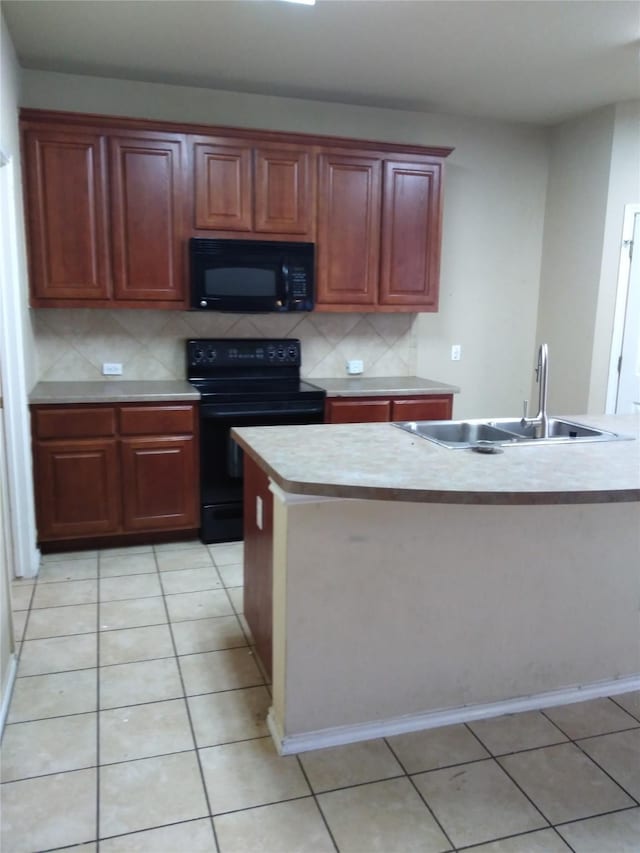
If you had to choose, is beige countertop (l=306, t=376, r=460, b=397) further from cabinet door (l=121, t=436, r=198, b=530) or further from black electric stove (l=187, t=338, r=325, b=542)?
cabinet door (l=121, t=436, r=198, b=530)

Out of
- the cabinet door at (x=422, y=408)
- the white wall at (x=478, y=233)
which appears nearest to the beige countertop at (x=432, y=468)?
the cabinet door at (x=422, y=408)

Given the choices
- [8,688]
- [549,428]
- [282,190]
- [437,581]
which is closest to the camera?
[437,581]

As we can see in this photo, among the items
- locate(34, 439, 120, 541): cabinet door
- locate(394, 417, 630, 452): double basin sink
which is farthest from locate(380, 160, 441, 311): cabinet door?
locate(34, 439, 120, 541): cabinet door

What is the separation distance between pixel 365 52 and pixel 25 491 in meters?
2.75

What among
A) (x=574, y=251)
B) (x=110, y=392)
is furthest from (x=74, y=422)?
(x=574, y=251)

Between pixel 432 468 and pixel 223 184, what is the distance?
2448 millimetres

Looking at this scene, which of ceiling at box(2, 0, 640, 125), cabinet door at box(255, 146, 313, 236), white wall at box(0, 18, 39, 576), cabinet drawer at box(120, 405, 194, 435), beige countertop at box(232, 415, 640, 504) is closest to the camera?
beige countertop at box(232, 415, 640, 504)

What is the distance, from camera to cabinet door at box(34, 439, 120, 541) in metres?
3.36

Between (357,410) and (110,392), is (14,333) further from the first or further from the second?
(357,410)

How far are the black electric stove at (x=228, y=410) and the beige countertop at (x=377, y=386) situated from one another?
13 centimetres

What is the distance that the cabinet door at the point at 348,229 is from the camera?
12.5 feet

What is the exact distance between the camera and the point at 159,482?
3.55m

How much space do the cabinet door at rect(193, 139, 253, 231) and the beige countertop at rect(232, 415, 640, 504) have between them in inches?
69.1

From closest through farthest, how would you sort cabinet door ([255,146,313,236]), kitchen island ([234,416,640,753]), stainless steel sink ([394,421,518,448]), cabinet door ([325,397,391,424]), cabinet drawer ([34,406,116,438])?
1. kitchen island ([234,416,640,753])
2. stainless steel sink ([394,421,518,448])
3. cabinet drawer ([34,406,116,438])
4. cabinet door ([255,146,313,236])
5. cabinet door ([325,397,391,424])
